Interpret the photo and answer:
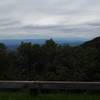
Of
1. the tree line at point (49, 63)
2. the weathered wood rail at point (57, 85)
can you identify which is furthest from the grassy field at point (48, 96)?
the tree line at point (49, 63)

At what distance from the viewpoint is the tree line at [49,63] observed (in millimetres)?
9977

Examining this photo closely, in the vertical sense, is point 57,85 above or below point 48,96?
above

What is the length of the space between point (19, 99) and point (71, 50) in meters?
4.88

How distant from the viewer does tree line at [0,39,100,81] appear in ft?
32.7

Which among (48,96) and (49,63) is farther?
(49,63)

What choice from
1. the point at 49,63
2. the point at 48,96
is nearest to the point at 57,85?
the point at 48,96

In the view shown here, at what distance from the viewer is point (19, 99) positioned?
6777 mm

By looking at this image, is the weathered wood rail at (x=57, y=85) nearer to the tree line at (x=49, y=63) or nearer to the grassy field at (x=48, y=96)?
the grassy field at (x=48, y=96)

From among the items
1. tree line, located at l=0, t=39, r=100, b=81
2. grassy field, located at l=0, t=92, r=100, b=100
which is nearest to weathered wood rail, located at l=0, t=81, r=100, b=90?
grassy field, located at l=0, t=92, r=100, b=100

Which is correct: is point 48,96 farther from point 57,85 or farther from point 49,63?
point 49,63

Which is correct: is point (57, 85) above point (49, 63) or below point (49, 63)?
below

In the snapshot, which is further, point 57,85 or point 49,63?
point 49,63

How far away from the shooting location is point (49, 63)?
1099 centimetres

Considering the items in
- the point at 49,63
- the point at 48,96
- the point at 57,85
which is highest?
the point at 49,63
